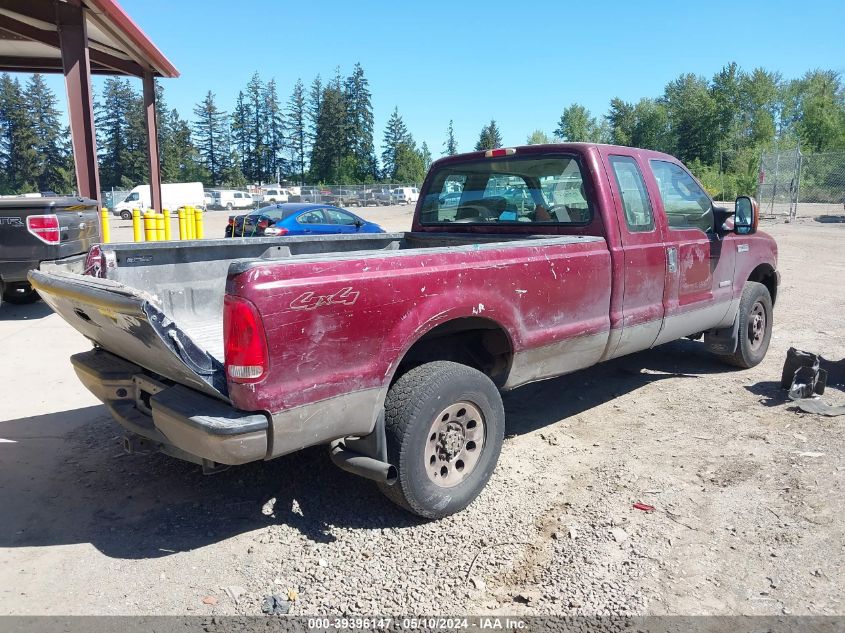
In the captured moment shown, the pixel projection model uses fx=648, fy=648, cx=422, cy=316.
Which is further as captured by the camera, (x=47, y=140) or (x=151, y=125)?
(x=47, y=140)

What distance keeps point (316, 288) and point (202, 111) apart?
111 m

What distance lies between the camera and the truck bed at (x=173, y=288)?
2.86m

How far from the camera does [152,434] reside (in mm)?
3256

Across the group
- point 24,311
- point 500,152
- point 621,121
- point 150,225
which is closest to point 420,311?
point 500,152

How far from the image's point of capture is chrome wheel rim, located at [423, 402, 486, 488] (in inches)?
136

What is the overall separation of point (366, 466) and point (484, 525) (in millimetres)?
822

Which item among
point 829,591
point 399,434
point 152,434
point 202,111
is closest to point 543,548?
point 399,434

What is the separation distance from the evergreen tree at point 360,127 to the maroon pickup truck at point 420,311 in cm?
10104

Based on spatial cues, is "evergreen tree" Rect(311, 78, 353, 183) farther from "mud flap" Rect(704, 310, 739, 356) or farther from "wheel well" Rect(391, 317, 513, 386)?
"wheel well" Rect(391, 317, 513, 386)

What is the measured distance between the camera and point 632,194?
484 cm

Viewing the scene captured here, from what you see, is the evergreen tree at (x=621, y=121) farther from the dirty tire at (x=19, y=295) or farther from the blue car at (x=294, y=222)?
the dirty tire at (x=19, y=295)

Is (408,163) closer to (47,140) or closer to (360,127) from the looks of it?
(360,127)

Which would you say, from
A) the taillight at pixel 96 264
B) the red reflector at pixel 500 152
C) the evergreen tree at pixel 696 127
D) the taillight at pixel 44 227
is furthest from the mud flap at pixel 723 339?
the evergreen tree at pixel 696 127

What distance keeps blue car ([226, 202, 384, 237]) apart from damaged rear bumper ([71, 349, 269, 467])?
1075cm
